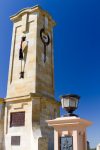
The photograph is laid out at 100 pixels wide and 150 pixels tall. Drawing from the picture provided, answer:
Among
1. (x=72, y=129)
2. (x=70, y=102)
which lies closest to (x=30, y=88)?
(x=70, y=102)

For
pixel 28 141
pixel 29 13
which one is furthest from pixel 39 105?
pixel 29 13

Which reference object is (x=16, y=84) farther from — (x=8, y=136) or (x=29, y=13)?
(x=29, y=13)

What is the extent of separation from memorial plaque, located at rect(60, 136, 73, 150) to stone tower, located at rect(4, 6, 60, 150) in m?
7.39

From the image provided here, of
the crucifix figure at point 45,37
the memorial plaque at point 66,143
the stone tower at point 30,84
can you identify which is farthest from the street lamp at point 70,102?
the crucifix figure at point 45,37

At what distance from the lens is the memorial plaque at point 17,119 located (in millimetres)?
14999

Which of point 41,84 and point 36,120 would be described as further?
point 41,84

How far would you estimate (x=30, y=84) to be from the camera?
52.0 feet

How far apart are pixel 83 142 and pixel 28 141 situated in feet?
26.9

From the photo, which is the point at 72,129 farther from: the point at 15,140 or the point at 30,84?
the point at 30,84

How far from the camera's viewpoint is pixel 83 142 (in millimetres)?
6680

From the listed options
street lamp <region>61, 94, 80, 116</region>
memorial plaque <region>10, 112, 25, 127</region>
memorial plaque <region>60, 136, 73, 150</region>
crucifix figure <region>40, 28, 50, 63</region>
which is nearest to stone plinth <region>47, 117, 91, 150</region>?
memorial plaque <region>60, 136, 73, 150</region>

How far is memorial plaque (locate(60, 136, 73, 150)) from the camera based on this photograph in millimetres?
6305

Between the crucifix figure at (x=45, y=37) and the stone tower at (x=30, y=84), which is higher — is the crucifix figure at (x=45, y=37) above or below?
above

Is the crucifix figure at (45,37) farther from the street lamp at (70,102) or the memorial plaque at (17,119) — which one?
the street lamp at (70,102)
